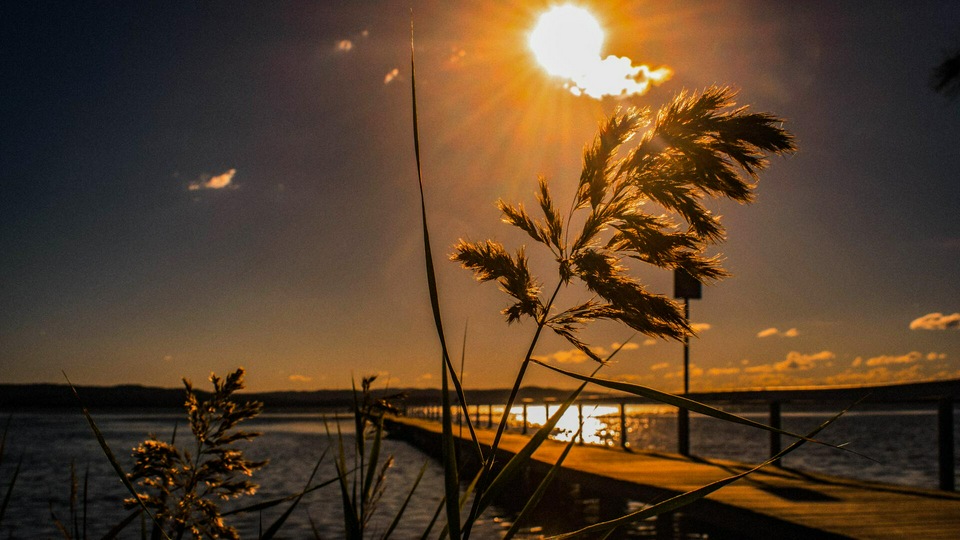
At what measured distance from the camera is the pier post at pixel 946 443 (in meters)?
7.80

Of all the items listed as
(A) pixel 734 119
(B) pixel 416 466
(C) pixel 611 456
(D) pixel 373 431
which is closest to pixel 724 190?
(A) pixel 734 119

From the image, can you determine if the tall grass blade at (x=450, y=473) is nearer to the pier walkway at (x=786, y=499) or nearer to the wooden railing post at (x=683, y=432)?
the pier walkway at (x=786, y=499)

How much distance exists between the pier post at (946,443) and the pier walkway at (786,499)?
0.33m

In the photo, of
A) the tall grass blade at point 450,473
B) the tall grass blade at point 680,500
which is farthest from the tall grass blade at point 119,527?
the tall grass blade at point 680,500

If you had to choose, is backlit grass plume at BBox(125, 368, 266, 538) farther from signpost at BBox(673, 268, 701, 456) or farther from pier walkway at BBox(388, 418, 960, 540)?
signpost at BBox(673, 268, 701, 456)

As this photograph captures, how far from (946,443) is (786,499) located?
248 cm

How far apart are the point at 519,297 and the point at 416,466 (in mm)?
17215

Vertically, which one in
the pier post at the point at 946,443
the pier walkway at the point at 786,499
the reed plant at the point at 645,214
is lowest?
the pier walkway at the point at 786,499

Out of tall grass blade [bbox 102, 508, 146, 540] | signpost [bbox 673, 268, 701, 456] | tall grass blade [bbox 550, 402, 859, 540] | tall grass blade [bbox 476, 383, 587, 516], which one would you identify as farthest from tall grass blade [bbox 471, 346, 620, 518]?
signpost [bbox 673, 268, 701, 456]

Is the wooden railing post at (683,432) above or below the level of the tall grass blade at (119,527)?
below

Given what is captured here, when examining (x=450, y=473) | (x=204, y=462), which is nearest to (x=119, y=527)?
(x=204, y=462)

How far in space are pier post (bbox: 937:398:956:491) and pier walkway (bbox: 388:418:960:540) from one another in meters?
0.33

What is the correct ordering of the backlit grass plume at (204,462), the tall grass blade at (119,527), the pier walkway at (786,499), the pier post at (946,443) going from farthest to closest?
the pier post at (946,443)
the pier walkway at (786,499)
the backlit grass plume at (204,462)
the tall grass blade at (119,527)

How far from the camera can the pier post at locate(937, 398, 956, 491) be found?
25.6 ft
